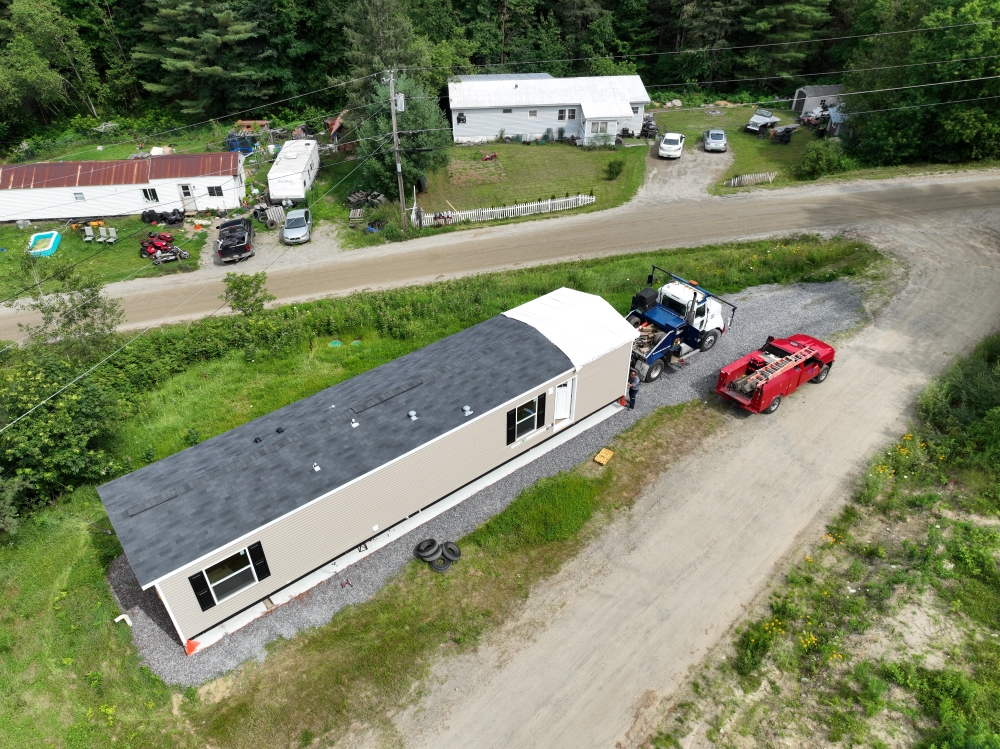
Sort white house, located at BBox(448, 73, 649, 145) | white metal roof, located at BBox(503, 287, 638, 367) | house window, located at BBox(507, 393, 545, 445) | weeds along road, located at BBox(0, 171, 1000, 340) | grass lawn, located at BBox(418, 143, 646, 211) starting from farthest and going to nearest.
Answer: white house, located at BBox(448, 73, 649, 145) < grass lawn, located at BBox(418, 143, 646, 211) < weeds along road, located at BBox(0, 171, 1000, 340) < white metal roof, located at BBox(503, 287, 638, 367) < house window, located at BBox(507, 393, 545, 445)

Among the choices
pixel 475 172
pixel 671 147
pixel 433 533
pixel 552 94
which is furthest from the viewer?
pixel 552 94

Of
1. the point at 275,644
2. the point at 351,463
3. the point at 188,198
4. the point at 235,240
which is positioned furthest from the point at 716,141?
the point at 275,644

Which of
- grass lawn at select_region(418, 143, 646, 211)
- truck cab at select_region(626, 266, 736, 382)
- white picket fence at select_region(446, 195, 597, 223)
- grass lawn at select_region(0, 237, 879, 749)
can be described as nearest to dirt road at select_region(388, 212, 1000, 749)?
grass lawn at select_region(0, 237, 879, 749)

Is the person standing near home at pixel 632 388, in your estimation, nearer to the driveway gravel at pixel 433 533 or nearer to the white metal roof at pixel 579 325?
the driveway gravel at pixel 433 533

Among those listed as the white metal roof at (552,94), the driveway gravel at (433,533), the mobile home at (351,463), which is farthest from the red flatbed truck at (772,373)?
the white metal roof at (552,94)

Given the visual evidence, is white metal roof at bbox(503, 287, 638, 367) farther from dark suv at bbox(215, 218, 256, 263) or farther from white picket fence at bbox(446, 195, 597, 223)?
dark suv at bbox(215, 218, 256, 263)

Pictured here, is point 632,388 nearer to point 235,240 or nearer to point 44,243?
point 235,240
